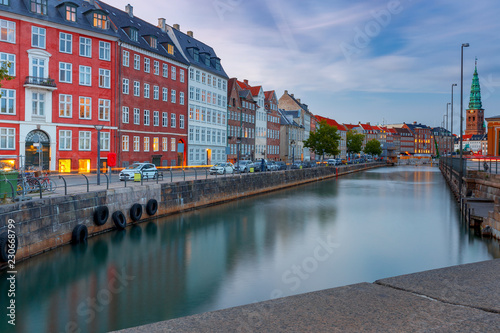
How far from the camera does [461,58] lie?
40.3m

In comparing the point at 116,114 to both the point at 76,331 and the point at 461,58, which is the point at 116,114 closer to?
the point at 461,58

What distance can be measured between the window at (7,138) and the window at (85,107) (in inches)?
256

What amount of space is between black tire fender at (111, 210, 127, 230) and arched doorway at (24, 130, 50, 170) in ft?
65.1

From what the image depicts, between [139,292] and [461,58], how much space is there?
1527 inches

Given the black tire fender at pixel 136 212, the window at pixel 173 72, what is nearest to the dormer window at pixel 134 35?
the window at pixel 173 72

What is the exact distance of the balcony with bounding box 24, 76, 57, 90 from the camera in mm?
36456

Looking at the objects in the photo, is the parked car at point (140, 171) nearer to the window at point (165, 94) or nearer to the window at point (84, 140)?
the window at point (84, 140)

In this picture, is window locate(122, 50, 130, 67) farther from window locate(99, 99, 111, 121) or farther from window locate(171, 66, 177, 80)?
window locate(171, 66, 177, 80)

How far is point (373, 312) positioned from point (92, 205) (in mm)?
16310

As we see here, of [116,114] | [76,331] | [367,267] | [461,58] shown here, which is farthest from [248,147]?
[76,331]

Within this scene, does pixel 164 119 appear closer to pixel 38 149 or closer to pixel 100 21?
pixel 100 21

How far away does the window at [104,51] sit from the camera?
42156mm

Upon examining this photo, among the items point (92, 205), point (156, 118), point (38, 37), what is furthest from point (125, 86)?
point (92, 205)

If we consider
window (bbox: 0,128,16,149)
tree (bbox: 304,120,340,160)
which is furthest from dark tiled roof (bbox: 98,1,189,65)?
tree (bbox: 304,120,340,160)
